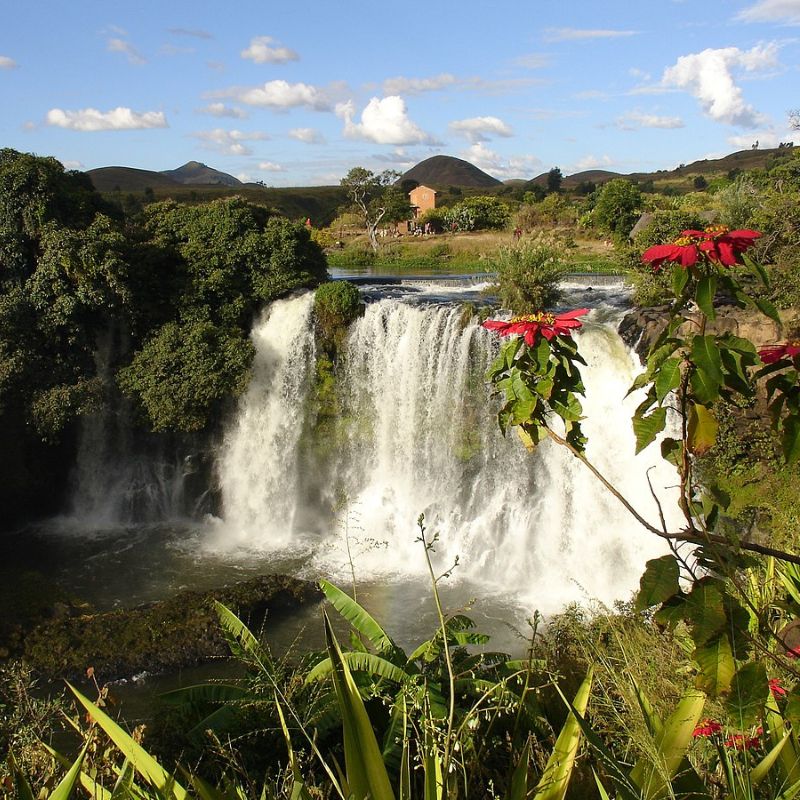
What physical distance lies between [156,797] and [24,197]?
48.6 ft

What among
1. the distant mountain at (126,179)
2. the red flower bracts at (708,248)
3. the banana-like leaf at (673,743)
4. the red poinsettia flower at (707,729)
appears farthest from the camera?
the distant mountain at (126,179)

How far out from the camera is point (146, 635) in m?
10.3

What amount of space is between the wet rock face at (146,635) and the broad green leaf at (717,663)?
8.07 metres

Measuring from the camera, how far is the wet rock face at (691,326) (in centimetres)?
1174

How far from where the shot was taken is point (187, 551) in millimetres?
13734

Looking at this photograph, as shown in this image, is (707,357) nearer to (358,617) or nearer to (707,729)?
(707,729)

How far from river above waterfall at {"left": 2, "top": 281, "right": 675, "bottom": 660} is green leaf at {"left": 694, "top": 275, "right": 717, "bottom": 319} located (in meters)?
8.75

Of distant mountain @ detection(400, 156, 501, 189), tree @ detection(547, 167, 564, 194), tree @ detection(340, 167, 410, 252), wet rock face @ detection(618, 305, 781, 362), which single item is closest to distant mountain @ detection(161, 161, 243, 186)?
distant mountain @ detection(400, 156, 501, 189)

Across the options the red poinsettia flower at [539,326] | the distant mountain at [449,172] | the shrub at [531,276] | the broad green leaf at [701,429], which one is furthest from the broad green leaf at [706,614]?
the distant mountain at [449,172]

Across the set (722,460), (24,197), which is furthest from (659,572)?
(24,197)

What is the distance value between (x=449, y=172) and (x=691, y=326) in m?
149

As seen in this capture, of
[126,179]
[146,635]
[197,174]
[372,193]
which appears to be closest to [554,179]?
[372,193]

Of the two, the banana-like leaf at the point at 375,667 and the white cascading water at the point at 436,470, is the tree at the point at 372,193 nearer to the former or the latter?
the white cascading water at the point at 436,470

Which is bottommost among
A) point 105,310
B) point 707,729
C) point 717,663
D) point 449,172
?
point 707,729
